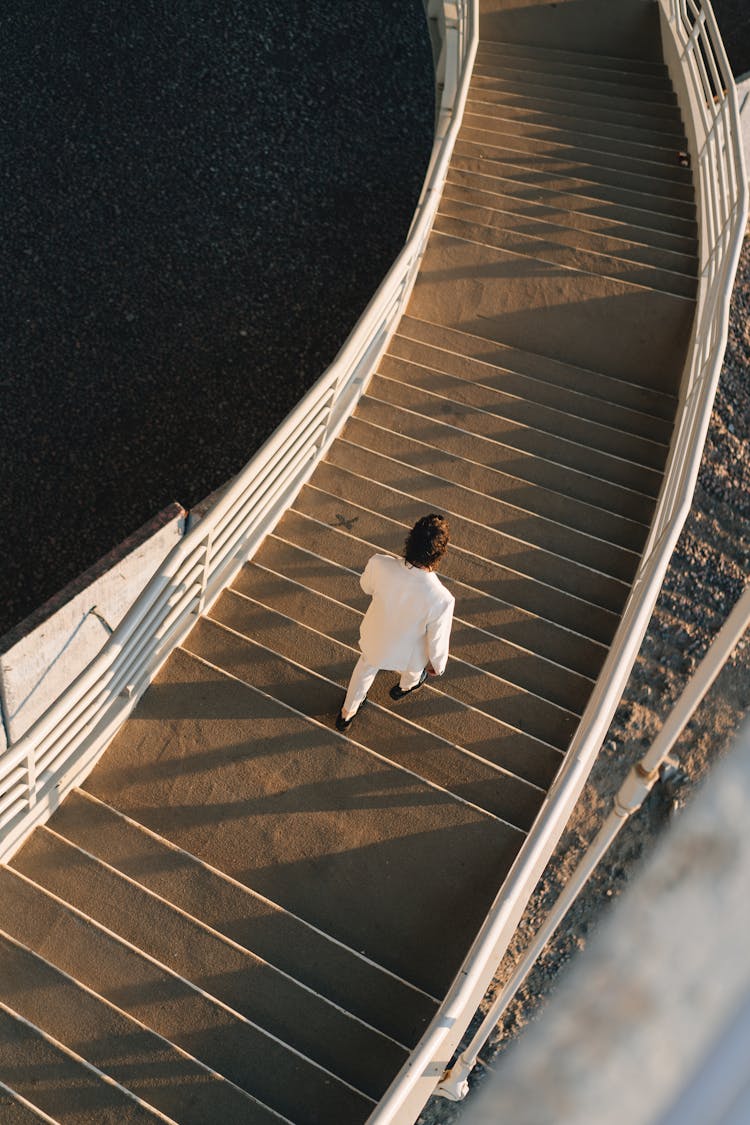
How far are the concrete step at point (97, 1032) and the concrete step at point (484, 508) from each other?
299cm

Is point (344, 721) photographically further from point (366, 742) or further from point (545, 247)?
point (545, 247)

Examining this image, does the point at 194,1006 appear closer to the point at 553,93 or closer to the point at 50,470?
the point at 50,470

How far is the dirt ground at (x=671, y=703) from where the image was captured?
8.31 metres

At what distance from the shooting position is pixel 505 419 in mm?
6793

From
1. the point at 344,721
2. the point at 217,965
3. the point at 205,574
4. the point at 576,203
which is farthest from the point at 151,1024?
the point at 576,203

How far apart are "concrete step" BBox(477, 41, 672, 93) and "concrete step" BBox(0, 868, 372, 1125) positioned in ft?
28.0

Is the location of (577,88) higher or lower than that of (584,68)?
lower

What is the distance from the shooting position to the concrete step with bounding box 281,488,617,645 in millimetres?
5934

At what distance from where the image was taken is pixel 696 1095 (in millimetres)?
918

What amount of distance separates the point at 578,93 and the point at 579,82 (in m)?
0.28

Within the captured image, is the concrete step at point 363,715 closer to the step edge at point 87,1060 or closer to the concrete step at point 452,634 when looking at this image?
the concrete step at point 452,634

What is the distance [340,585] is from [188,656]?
3.20 feet

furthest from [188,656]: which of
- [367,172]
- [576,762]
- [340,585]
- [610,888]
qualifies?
[367,172]

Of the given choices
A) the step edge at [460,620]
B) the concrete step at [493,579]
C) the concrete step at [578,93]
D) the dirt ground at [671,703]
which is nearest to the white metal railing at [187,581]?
the step edge at [460,620]
